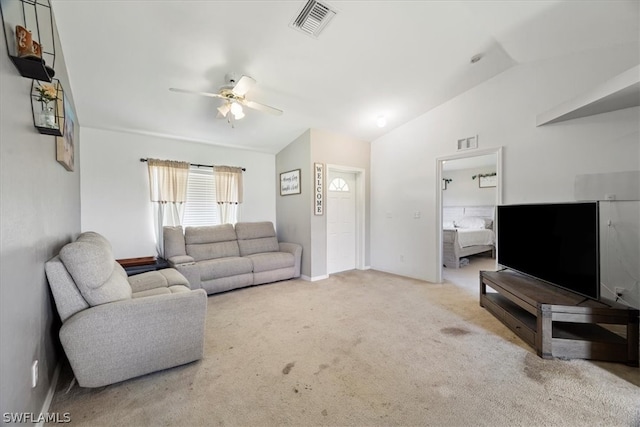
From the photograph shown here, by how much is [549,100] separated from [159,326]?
4.42 meters

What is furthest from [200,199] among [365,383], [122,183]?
[365,383]

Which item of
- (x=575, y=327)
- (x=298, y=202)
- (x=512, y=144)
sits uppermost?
(x=512, y=144)

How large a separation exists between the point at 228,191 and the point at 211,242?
973 millimetres

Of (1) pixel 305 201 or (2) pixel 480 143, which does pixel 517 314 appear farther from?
(1) pixel 305 201

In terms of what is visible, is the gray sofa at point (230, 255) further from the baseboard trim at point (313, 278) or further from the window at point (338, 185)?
the window at point (338, 185)

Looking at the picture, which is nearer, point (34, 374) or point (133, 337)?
point (34, 374)

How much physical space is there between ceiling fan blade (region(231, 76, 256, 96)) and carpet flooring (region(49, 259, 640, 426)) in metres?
2.37

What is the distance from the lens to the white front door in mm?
4773

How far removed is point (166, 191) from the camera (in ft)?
13.1

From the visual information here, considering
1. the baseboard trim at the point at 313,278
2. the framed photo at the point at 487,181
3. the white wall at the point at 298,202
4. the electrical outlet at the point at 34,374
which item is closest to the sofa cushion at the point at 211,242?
the white wall at the point at 298,202

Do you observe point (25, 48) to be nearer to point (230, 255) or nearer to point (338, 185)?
point (230, 255)

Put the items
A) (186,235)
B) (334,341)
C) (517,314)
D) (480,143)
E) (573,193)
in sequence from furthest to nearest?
(186,235)
(480,143)
(573,193)
(517,314)
(334,341)

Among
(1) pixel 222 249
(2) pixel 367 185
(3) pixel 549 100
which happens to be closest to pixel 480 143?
(3) pixel 549 100

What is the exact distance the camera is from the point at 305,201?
4.37m
